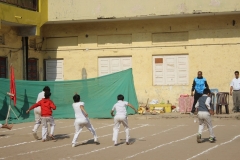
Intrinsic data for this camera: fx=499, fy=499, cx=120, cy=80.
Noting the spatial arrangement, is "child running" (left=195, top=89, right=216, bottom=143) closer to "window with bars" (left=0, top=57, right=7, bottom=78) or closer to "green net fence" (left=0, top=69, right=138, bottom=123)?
"green net fence" (left=0, top=69, right=138, bottom=123)

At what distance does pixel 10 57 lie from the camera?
2266cm

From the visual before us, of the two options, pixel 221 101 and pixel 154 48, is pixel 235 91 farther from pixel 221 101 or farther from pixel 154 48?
pixel 154 48

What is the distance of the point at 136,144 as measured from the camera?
43.1ft

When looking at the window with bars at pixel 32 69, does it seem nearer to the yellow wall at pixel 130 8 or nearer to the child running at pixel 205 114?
the yellow wall at pixel 130 8

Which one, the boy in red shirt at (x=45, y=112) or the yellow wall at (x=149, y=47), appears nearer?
the boy in red shirt at (x=45, y=112)

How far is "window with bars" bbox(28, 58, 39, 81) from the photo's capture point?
24297 millimetres

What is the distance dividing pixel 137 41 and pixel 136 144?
11.3 meters

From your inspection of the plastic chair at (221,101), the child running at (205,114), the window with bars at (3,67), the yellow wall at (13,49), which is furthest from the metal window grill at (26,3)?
the child running at (205,114)

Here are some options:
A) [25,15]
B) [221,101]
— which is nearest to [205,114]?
[221,101]

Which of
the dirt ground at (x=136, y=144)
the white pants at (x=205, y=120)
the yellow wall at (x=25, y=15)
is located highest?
the yellow wall at (x=25, y=15)

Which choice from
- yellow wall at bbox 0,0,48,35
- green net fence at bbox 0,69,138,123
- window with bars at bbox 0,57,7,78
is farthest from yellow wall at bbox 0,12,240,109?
green net fence at bbox 0,69,138,123

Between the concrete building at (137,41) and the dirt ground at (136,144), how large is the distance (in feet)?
17.7

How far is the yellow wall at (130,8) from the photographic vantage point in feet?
70.5

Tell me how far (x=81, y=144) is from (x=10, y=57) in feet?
34.5
